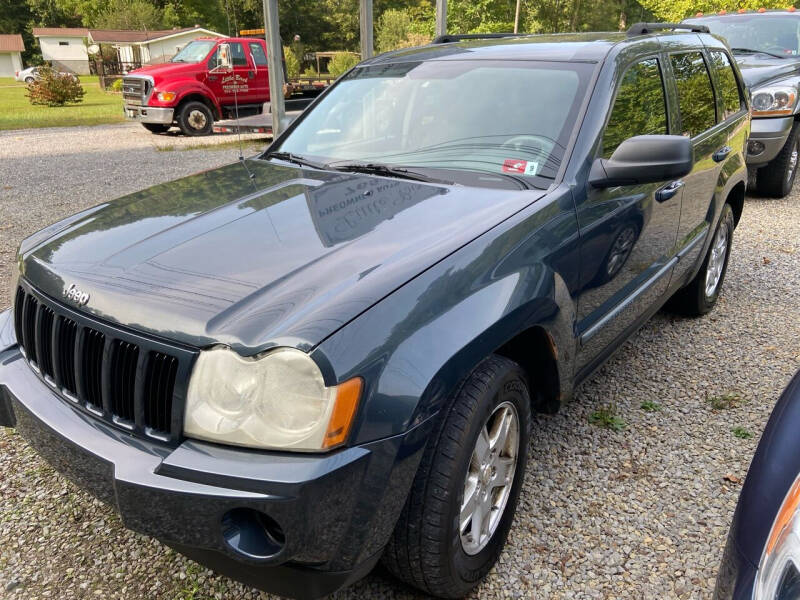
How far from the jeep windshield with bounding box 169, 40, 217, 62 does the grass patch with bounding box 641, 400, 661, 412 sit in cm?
1370

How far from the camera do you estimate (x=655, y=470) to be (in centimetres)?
283

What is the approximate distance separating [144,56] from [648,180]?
5475cm

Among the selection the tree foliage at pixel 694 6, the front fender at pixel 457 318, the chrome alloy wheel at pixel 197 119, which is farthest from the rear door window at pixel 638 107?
the tree foliage at pixel 694 6

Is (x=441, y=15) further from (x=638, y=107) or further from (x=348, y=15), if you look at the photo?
(x=348, y=15)

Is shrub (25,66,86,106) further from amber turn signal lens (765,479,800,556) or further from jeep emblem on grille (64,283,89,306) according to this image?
amber turn signal lens (765,479,800,556)

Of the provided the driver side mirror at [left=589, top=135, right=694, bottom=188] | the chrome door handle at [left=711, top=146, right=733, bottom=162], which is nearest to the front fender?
the driver side mirror at [left=589, top=135, right=694, bottom=188]

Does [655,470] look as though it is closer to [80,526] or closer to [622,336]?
[622,336]

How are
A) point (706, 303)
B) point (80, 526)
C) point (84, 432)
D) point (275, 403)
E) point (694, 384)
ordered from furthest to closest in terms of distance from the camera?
point (706, 303) → point (694, 384) → point (80, 526) → point (84, 432) → point (275, 403)

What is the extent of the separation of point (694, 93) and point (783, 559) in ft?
10.3

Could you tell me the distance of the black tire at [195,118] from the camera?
46.3 feet

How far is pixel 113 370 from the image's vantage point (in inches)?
71.9

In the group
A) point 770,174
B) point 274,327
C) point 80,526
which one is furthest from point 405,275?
point 770,174

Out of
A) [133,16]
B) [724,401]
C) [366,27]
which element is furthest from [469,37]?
[133,16]

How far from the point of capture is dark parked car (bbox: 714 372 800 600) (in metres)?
1.22
